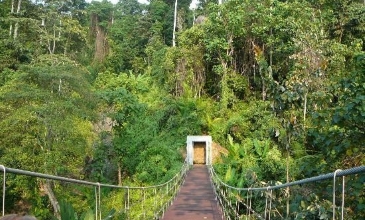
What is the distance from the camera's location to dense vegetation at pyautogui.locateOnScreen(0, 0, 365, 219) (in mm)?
10508

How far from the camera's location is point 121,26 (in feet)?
102

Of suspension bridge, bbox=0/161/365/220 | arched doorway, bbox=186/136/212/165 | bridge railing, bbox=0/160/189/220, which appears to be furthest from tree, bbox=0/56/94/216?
arched doorway, bbox=186/136/212/165

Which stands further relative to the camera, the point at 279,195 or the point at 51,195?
the point at 51,195

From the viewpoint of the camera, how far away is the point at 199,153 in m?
18.9

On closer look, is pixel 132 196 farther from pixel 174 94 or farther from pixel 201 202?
pixel 174 94

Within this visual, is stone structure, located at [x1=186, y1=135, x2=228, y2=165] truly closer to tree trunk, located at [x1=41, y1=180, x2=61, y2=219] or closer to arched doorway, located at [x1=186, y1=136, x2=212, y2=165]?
arched doorway, located at [x1=186, y1=136, x2=212, y2=165]

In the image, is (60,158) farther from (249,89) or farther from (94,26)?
(94,26)

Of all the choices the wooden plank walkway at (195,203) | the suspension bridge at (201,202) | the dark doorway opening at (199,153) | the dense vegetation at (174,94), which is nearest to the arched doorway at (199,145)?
the dark doorway opening at (199,153)

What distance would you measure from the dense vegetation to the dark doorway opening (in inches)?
26.5

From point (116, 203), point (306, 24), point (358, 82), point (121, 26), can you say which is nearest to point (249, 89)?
point (306, 24)

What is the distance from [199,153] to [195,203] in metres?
9.88

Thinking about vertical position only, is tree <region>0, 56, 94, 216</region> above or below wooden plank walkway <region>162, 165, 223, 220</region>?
above

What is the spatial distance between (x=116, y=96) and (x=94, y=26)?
16576mm

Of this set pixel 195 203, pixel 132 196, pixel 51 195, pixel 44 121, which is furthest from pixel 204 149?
pixel 195 203
